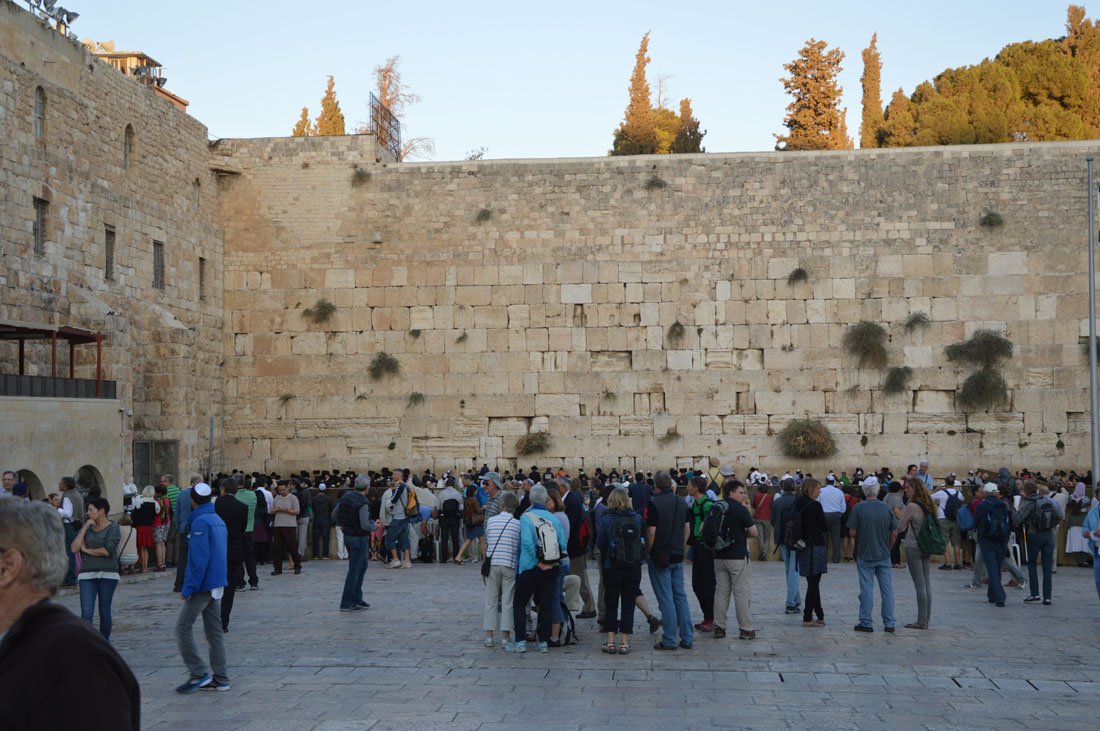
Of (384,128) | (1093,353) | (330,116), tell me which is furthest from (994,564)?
(330,116)

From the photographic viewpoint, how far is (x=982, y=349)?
2072cm

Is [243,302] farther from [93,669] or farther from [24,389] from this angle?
[93,669]

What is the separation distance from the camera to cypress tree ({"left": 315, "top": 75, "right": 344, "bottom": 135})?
40.2 meters

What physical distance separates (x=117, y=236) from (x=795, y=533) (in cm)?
1317

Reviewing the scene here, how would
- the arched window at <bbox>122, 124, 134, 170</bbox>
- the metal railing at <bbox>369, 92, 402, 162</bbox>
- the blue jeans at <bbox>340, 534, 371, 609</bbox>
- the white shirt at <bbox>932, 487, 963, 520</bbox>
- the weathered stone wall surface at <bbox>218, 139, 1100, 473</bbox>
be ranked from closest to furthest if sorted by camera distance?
the blue jeans at <bbox>340, 534, 371, 609</bbox> → the white shirt at <bbox>932, 487, 963, 520</bbox> → the arched window at <bbox>122, 124, 134, 170</bbox> → the weathered stone wall surface at <bbox>218, 139, 1100, 473</bbox> → the metal railing at <bbox>369, 92, 402, 162</bbox>

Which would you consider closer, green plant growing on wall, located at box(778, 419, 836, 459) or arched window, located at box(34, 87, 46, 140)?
arched window, located at box(34, 87, 46, 140)

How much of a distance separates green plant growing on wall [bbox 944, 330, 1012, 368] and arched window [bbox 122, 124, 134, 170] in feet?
48.4

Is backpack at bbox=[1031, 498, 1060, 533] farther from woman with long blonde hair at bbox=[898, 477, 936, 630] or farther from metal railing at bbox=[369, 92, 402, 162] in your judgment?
metal railing at bbox=[369, 92, 402, 162]

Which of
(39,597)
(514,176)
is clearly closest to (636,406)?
(514,176)

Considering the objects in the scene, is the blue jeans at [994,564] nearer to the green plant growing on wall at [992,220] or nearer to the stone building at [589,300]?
the stone building at [589,300]

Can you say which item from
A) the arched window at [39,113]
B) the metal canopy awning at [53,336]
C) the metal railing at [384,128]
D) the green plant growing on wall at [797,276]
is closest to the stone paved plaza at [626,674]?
the metal canopy awning at [53,336]

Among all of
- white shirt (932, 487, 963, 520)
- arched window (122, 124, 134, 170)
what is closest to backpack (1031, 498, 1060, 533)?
white shirt (932, 487, 963, 520)

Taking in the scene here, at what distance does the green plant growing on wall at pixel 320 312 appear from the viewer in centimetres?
2211

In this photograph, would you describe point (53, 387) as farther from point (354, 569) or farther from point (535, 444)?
point (535, 444)
